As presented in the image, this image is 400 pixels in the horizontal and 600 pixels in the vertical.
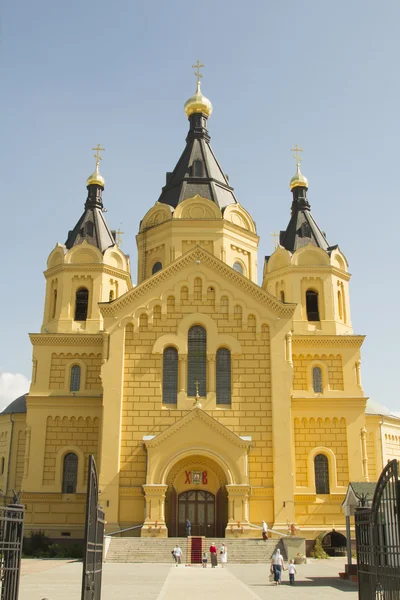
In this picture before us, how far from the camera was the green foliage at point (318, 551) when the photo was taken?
29953 millimetres

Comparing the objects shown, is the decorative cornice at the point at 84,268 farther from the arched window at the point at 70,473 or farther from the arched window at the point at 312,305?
the arched window at the point at 312,305

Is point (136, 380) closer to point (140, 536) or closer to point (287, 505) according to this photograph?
point (140, 536)

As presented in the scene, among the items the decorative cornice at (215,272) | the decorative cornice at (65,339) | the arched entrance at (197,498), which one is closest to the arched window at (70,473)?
the decorative cornice at (65,339)

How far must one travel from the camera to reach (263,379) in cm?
3159

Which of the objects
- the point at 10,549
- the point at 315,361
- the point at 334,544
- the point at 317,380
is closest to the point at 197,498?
the point at 334,544

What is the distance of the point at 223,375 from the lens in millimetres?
31766

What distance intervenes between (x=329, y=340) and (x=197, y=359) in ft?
24.5

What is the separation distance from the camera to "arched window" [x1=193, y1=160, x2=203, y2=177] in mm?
40228

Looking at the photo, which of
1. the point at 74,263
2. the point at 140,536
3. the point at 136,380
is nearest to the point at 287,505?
the point at 140,536

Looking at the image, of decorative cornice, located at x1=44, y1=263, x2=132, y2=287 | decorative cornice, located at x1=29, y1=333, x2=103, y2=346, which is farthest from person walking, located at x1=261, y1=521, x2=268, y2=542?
decorative cornice, located at x1=44, y1=263, x2=132, y2=287

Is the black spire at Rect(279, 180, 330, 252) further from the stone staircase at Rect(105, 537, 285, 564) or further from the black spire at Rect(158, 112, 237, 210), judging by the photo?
the stone staircase at Rect(105, 537, 285, 564)

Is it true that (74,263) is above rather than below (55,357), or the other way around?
above

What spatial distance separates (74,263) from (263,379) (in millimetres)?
12390

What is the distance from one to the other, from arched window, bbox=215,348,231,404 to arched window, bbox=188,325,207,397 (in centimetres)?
64
